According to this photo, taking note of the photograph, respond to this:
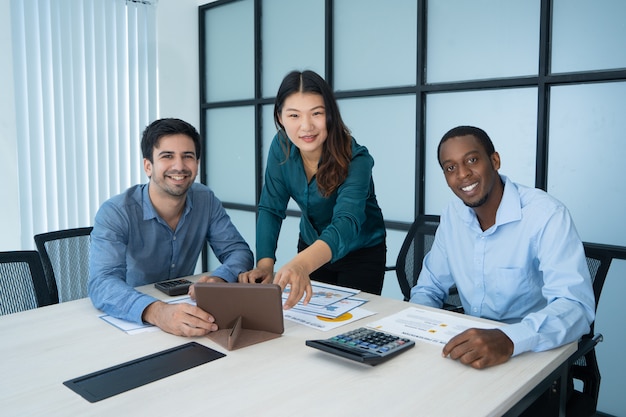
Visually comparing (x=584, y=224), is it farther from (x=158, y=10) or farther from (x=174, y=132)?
(x=158, y=10)

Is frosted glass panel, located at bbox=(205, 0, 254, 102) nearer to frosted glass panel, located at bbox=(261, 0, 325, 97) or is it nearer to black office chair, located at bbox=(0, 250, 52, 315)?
frosted glass panel, located at bbox=(261, 0, 325, 97)

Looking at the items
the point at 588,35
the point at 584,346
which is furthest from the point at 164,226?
the point at 588,35

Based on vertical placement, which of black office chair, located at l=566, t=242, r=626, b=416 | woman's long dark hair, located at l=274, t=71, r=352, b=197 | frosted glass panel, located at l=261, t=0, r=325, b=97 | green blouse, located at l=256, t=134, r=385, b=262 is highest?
frosted glass panel, located at l=261, t=0, r=325, b=97

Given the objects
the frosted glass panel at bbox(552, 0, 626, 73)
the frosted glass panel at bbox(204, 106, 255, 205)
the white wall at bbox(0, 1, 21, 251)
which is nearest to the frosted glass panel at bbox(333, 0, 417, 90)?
the frosted glass panel at bbox(552, 0, 626, 73)

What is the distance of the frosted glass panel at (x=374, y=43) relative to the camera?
330cm

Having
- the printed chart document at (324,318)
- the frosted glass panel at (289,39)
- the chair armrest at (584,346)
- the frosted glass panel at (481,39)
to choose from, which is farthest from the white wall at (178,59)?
the chair armrest at (584,346)

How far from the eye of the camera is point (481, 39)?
2.98m

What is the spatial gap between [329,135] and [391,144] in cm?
149

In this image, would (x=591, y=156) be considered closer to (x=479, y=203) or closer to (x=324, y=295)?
(x=479, y=203)

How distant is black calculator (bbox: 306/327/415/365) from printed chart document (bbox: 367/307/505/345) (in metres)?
0.09

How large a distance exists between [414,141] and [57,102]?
2569mm

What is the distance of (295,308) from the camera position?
1697 millimetres

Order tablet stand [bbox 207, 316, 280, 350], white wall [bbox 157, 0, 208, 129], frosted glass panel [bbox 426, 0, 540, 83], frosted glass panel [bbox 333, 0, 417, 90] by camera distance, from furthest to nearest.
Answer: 1. white wall [bbox 157, 0, 208, 129]
2. frosted glass panel [bbox 333, 0, 417, 90]
3. frosted glass panel [bbox 426, 0, 540, 83]
4. tablet stand [bbox 207, 316, 280, 350]

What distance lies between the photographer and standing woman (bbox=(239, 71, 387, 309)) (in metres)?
1.91
